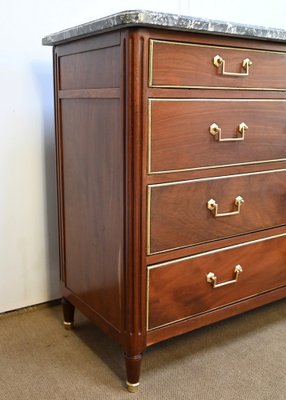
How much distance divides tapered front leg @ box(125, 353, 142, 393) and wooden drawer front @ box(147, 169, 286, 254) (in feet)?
1.04

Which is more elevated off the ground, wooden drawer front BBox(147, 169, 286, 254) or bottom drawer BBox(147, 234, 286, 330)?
wooden drawer front BBox(147, 169, 286, 254)

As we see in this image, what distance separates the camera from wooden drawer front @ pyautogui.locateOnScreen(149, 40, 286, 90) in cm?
115

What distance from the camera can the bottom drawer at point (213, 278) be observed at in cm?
130

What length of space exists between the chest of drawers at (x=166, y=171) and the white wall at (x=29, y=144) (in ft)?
0.60

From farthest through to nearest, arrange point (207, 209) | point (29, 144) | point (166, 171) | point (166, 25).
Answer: point (29, 144)
point (207, 209)
point (166, 171)
point (166, 25)

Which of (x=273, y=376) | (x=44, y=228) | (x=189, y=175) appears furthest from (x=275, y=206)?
(x=44, y=228)

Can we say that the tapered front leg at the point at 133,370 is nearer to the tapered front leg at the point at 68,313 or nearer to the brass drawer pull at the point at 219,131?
the tapered front leg at the point at 68,313

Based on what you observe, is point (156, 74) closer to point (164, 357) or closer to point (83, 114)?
point (83, 114)

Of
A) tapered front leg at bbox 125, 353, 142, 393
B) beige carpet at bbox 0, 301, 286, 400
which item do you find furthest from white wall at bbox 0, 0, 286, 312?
tapered front leg at bbox 125, 353, 142, 393

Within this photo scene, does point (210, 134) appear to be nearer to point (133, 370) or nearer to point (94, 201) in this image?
point (94, 201)

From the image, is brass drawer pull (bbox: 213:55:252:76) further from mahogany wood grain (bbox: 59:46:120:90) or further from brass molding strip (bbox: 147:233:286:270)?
brass molding strip (bbox: 147:233:286:270)

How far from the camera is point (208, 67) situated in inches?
48.6

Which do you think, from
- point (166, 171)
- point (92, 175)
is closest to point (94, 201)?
point (92, 175)

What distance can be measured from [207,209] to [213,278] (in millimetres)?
218
